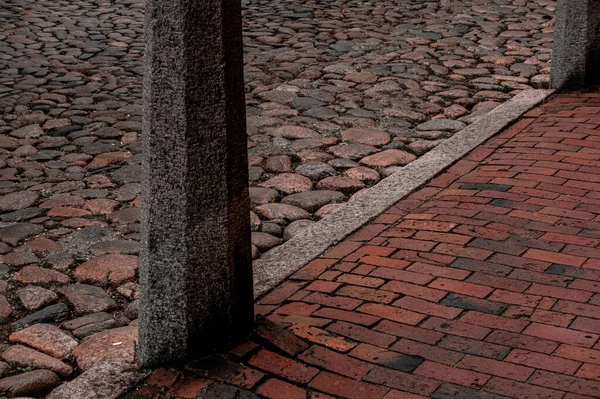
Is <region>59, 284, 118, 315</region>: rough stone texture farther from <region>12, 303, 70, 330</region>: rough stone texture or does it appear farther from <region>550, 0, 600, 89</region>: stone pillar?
<region>550, 0, 600, 89</region>: stone pillar

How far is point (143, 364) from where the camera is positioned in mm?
3609

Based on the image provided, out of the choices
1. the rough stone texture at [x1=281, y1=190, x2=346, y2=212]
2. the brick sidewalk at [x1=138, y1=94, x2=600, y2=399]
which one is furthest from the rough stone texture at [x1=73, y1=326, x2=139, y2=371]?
the rough stone texture at [x1=281, y1=190, x2=346, y2=212]

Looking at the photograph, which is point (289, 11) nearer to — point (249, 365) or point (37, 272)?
point (37, 272)

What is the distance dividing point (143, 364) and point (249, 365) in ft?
1.32

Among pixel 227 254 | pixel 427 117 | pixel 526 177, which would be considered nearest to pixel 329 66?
pixel 427 117

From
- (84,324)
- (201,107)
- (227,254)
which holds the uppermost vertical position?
(201,107)

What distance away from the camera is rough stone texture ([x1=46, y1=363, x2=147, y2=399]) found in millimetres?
3482

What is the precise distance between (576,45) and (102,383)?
206 inches

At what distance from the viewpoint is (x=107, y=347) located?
4.02 m

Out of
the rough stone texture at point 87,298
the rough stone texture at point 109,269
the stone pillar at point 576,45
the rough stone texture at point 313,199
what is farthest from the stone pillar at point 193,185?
the stone pillar at point 576,45

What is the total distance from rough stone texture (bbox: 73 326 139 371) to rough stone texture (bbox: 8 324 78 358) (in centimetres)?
6

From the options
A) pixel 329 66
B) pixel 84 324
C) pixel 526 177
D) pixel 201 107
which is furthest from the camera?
pixel 329 66

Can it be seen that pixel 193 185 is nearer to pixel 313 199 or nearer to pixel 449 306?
pixel 449 306

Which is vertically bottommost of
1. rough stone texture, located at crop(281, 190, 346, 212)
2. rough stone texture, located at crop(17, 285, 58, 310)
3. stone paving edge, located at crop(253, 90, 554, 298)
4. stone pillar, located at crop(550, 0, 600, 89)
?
rough stone texture, located at crop(17, 285, 58, 310)
